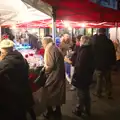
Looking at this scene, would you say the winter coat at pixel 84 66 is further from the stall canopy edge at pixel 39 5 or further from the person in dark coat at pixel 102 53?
the person in dark coat at pixel 102 53

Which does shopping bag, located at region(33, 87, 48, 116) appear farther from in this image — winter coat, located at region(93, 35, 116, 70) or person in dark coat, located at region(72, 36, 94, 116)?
winter coat, located at region(93, 35, 116, 70)

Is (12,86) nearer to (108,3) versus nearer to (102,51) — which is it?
(102,51)

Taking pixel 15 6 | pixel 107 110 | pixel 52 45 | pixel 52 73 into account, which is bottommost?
pixel 107 110

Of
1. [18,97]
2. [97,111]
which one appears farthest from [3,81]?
[97,111]

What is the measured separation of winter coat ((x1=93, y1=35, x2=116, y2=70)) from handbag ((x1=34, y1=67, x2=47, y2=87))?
2073 millimetres

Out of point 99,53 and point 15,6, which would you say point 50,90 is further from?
point 99,53

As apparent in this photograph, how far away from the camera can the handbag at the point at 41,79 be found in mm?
4493

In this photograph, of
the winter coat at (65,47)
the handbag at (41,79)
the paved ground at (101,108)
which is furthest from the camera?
the winter coat at (65,47)

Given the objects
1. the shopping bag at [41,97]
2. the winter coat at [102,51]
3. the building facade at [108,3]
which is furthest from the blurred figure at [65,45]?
the shopping bag at [41,97]

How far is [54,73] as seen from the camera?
467 centimetres

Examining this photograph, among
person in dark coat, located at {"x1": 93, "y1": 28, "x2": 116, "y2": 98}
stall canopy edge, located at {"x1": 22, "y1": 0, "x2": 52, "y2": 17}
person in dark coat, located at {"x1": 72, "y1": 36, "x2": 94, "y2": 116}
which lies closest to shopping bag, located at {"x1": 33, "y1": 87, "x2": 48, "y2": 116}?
person in dark coat, located at {"x1": 72, "y1": 36, "x2": 94, "y2": 116}

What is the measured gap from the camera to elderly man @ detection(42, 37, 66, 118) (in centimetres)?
460

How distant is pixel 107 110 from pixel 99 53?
1448mm

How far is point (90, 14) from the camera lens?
22.9ft
